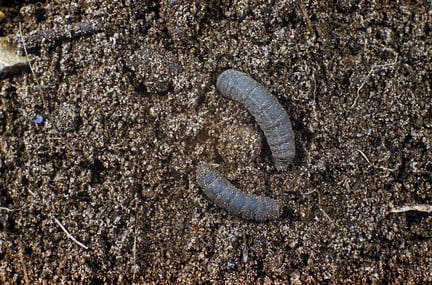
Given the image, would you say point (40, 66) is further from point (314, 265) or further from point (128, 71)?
point (314, 265)

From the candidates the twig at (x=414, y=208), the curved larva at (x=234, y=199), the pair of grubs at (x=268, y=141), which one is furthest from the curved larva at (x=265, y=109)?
the twig at (x=414, y=208)

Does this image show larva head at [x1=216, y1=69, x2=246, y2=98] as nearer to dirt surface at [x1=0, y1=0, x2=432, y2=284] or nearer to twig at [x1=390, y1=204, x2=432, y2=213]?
dirt surface at [x1=0, y1=0, x2=432, y2=284]

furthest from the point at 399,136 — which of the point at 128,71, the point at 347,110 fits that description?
the point at 128,71

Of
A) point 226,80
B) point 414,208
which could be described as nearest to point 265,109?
point 226,80

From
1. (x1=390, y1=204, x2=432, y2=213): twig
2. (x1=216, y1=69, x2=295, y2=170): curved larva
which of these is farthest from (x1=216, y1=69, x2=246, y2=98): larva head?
(x1=390, y1=204, x2=432, y2=213): twig

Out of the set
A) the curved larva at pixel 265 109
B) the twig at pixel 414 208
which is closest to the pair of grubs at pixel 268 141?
the curved larva at pixel 265 109

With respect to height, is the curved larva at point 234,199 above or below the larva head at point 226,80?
A: below

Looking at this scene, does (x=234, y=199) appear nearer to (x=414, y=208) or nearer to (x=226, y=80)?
(x=226, y=80)

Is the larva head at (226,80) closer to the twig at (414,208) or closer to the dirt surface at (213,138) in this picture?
the dirt surface at (213,138)
